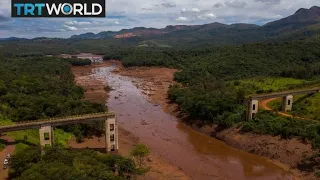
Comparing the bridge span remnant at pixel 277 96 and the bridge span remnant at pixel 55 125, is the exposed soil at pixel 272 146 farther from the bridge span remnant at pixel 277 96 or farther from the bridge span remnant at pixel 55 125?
the bridge span remnant at pixel 55 125

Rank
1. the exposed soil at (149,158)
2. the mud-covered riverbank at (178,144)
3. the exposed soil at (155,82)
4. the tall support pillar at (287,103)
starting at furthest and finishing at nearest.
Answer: the exposed soil at (155,82) → the tall support pillar at (287,103) → the mud-covered riverbank at (178,144) → the exposed soil at (149,158)

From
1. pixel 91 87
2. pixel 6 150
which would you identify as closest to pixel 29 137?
pixel 6 150

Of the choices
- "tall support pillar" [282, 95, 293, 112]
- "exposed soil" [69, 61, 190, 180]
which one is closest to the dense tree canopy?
"exposed soil" [69, 61, 190, 180]

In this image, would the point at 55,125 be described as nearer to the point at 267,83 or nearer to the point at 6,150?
the point at 6,150

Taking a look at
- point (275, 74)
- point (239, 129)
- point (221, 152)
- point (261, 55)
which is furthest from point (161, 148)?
point (261, 55)

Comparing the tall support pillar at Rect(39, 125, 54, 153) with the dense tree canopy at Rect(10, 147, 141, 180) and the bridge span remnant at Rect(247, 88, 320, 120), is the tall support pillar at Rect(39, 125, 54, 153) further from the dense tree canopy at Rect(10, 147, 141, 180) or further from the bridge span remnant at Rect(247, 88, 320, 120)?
the bridge span remnant at Rect(247, 88, 320, 120)

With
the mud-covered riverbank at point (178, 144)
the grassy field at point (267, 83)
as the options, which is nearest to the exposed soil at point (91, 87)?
the mud-covered riverbank at point (178, 144)

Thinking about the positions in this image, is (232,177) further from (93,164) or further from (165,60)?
(165,60)
